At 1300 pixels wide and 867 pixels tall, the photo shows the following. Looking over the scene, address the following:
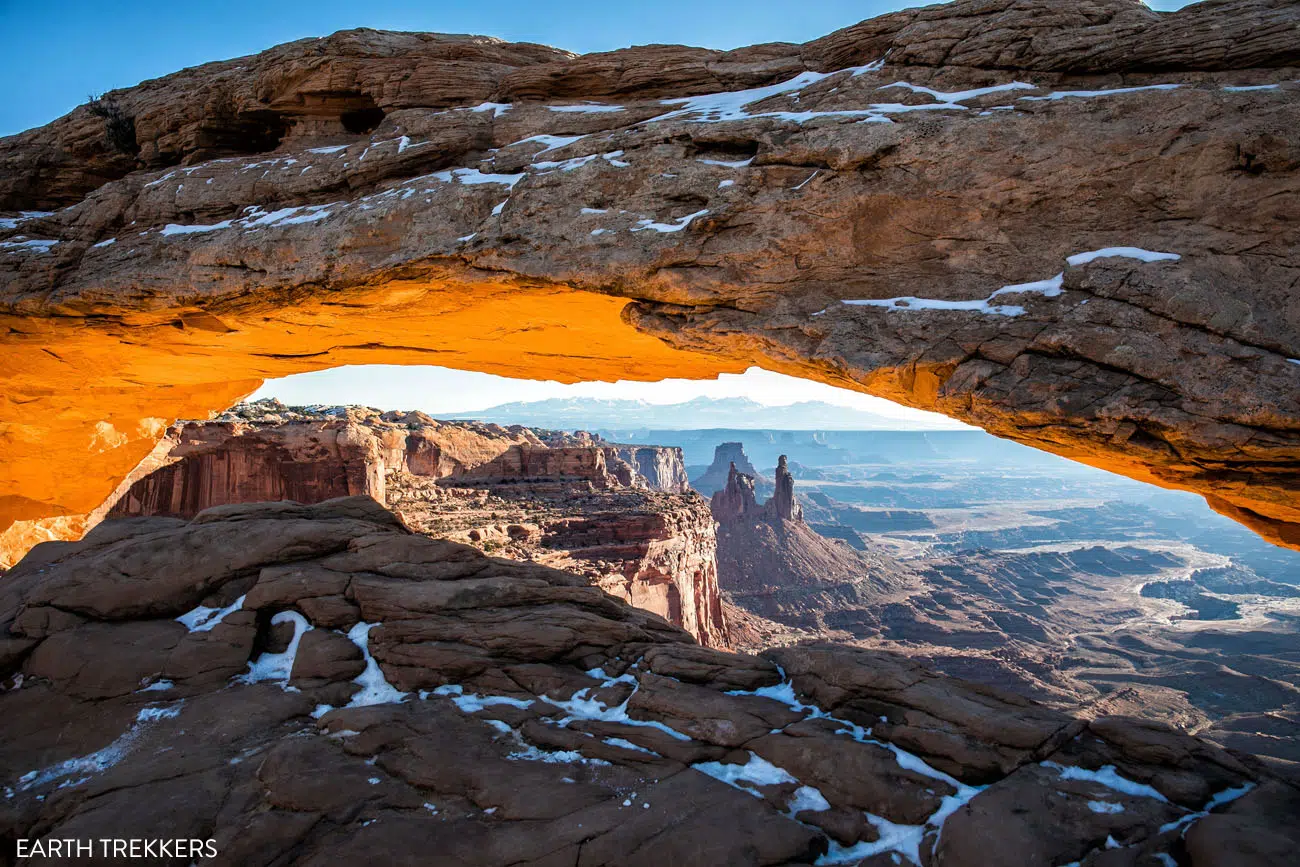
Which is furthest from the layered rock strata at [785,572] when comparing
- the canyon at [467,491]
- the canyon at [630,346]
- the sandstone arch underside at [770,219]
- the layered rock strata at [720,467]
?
the layered rock strata at [720,467]

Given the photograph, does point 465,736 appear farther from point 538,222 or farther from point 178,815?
point 538,222

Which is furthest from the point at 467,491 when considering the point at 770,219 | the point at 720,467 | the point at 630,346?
the point at 720,467

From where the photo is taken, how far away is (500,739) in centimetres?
798

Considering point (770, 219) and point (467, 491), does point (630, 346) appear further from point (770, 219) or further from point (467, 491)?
point (467, 491)

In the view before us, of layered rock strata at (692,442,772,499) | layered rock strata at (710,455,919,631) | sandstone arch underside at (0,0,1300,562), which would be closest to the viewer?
sandstone arch underside at (0,0,1300,562)

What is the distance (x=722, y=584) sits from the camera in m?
78.4

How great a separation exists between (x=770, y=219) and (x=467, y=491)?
3515 cm

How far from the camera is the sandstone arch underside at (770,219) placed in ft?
28.5

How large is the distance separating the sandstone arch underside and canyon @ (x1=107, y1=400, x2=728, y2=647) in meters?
8.50

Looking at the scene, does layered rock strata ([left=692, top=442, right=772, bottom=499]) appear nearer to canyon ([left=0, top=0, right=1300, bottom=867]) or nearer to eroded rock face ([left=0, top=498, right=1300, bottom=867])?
canyon ([left=0, top=0, right=1300, bottom=867])

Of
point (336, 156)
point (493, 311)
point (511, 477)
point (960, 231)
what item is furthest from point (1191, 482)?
point (511, 477)

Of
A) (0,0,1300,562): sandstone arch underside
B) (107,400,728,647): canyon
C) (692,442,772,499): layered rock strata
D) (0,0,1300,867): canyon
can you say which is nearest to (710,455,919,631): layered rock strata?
(107,400,728,647): canyon

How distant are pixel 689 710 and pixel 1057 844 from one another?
421cm

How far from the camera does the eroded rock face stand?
6359mm
